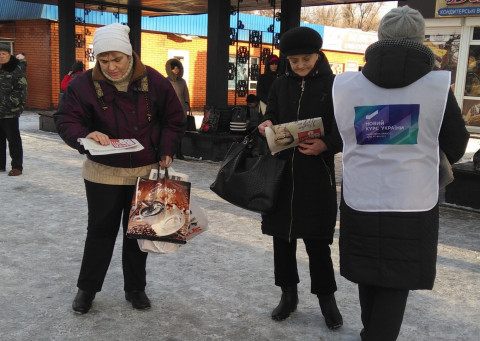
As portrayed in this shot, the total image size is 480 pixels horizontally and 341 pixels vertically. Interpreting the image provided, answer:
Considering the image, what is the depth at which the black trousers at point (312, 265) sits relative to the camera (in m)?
3.09

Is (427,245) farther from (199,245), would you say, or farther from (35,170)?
(35,170)

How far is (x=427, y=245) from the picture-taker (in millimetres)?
2150

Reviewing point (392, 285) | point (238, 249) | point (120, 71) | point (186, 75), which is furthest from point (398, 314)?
point (186, 75)

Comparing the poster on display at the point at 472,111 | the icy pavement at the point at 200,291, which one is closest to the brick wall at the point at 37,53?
the poster on display at the point at 472,111

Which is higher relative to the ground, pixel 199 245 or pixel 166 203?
pixel 166 203

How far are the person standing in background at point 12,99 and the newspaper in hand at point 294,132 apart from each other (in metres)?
5.39

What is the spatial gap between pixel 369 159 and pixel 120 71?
161 cm

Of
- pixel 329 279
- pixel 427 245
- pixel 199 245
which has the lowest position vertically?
pixel 199 245

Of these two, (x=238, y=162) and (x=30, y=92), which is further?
(x=30, y=92)

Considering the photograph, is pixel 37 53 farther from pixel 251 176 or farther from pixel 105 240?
pixel 251 176

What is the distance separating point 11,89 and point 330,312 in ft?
18.7

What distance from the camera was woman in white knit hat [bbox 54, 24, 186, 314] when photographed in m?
3.05

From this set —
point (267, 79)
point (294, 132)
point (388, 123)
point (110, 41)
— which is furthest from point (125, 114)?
point (267, 79)

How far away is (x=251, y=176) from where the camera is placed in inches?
117
